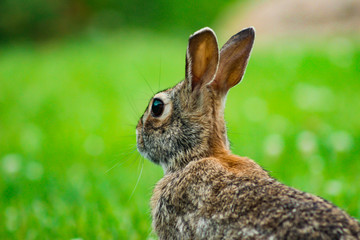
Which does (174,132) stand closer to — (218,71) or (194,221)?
(218,71)

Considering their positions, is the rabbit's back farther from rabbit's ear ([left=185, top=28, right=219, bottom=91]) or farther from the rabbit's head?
rabbit's ear ([left=185, top=28, right=219, bottom=91])

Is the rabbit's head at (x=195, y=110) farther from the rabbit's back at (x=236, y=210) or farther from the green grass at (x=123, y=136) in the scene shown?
the green grass at (x=123, y=136)

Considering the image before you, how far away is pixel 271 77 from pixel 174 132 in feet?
23.9

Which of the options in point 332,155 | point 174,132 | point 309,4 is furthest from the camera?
point 309,4

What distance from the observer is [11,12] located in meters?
23.6

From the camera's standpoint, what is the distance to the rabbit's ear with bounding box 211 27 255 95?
12.4ft

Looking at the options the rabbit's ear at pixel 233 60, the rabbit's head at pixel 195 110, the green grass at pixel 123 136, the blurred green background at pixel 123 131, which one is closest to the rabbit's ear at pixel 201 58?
the rabbit's head at pixel 195 110

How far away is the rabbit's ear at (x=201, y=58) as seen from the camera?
3559mm

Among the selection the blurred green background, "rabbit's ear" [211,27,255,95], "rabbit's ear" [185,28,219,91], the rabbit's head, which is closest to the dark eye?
the rabbit's head

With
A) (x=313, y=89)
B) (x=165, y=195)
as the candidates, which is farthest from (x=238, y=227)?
(x=313, y=89)

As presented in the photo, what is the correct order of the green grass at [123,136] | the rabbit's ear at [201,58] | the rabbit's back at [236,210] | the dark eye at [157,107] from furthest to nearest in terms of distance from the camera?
1. the green grass at [123,136]
2. the dark eye at [157,107]
3. the rabbit's ear at [201,58]
4. the rabbit's back at [236,210]

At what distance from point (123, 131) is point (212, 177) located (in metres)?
5.00

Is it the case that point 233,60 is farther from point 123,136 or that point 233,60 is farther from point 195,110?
point 123,136

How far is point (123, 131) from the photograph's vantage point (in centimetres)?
796
